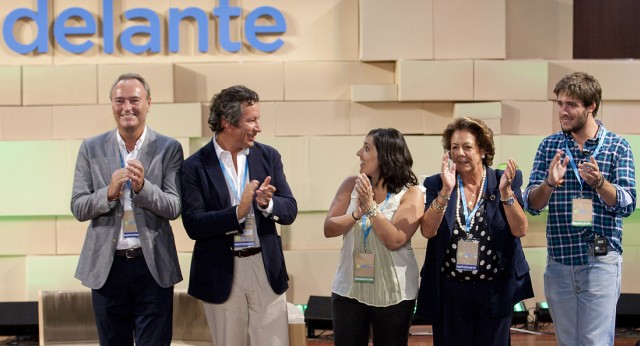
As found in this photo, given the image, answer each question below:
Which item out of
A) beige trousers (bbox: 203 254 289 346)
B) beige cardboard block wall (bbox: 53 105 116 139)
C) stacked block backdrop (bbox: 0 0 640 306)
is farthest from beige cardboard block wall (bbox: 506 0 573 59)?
beige trousers (bbox: 203 254 289 346)

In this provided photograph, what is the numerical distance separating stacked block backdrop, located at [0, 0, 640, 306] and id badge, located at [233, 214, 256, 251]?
2.65 metres

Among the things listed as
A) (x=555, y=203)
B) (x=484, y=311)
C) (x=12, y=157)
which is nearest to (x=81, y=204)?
(x=484, y=311)

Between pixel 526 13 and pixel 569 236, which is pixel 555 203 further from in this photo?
pixel 526 13

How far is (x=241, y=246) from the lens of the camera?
11.3 ft

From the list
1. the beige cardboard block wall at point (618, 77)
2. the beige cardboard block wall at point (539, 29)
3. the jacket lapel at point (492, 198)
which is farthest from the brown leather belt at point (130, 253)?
the beige cardboard block wall at point (618, 77)

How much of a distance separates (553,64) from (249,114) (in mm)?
3517

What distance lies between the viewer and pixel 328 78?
20.4 ft

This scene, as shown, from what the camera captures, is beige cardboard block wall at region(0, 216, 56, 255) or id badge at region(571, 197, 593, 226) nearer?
id badge at region(571, 197, 593, 226)

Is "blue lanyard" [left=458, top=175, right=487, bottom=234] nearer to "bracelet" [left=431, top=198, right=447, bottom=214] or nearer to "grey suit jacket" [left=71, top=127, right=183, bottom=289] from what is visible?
"bracelet" [left=431, top=198, right=447, bottom=214]

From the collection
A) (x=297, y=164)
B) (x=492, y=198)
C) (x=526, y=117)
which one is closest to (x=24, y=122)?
(x=297, y=164)

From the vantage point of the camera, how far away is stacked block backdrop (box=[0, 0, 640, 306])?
607 cm

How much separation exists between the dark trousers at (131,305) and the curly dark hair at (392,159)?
108 cm

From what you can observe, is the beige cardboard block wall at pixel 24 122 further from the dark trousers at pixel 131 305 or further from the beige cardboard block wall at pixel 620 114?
the beige cardboard block wall at pixel 620 114

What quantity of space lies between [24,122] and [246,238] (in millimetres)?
3344
